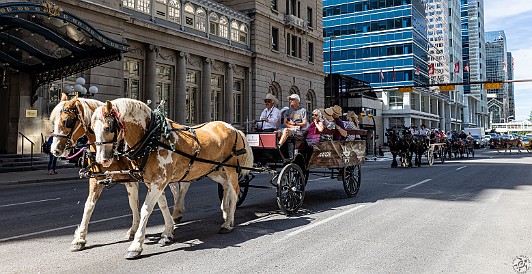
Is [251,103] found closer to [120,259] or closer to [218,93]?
[218,93]

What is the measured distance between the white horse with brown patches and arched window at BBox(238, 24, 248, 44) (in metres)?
29.6

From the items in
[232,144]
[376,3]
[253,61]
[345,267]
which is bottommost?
[345,267]

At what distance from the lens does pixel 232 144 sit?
7590mm

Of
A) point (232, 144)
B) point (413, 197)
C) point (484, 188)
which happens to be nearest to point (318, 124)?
point (232, 144)

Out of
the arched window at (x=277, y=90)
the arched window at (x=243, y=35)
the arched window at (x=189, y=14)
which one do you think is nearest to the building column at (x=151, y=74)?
the arched window at (x=189, y=14)

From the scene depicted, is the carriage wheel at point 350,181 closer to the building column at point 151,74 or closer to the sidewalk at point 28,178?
the sidewalk at point 28,178

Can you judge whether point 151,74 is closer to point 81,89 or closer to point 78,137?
point 81,89

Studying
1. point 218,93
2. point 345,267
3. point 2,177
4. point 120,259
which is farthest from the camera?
point 218,93

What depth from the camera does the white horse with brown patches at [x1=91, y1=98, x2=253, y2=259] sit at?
5.46 meters

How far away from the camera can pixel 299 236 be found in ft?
22.1

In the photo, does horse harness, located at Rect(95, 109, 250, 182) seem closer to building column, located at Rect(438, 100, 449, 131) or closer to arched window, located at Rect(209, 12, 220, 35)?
arched window, located at Rect(209, 12, 220, 35)

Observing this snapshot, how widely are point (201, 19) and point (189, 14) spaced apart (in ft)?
4.24

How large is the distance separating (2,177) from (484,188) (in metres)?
18.5

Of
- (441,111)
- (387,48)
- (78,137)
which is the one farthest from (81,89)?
(441,111)
